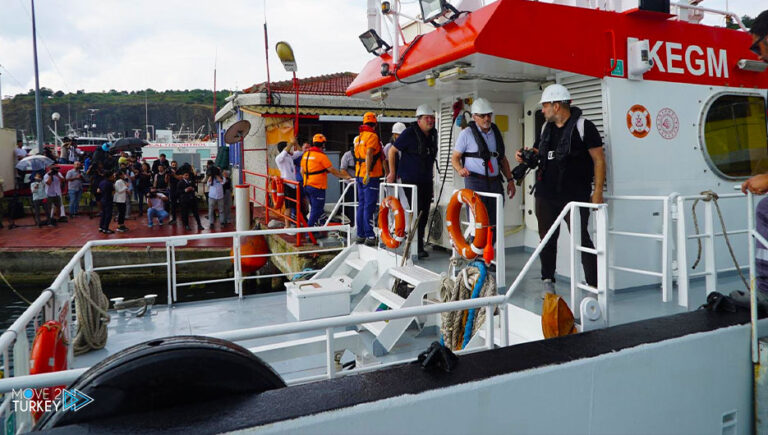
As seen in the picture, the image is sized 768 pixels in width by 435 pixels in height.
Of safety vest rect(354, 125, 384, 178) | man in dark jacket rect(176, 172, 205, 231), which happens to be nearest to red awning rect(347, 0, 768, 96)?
safety vest rect(354, 125, 384, 178)

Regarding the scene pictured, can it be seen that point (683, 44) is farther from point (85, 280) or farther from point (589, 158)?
point (85, 280)

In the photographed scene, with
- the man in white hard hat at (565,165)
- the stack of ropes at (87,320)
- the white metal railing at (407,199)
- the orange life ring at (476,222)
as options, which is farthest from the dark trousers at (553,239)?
the stack of ropes at (87,320)

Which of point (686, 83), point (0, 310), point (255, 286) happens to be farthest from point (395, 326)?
point (0, 310)

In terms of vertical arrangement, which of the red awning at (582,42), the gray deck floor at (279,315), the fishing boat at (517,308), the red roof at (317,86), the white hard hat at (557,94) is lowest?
the gray deck floor at (279,315)

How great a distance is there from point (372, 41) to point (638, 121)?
290 centimetres

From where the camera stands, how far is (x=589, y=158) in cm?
436

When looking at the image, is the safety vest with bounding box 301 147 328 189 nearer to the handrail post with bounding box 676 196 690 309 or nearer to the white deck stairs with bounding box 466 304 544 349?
the white deck stairs with bounding box 466 304 544 349

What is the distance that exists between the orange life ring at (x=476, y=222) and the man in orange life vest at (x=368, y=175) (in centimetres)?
225

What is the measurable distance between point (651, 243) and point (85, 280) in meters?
5.16

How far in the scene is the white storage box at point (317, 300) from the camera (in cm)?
525

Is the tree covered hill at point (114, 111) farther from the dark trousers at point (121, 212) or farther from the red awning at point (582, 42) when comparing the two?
the red awning at point (582, 42)

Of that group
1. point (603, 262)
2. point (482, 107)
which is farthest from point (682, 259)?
point (482, 107)

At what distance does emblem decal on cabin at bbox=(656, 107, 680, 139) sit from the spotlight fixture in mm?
2908

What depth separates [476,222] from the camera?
4309 mm
